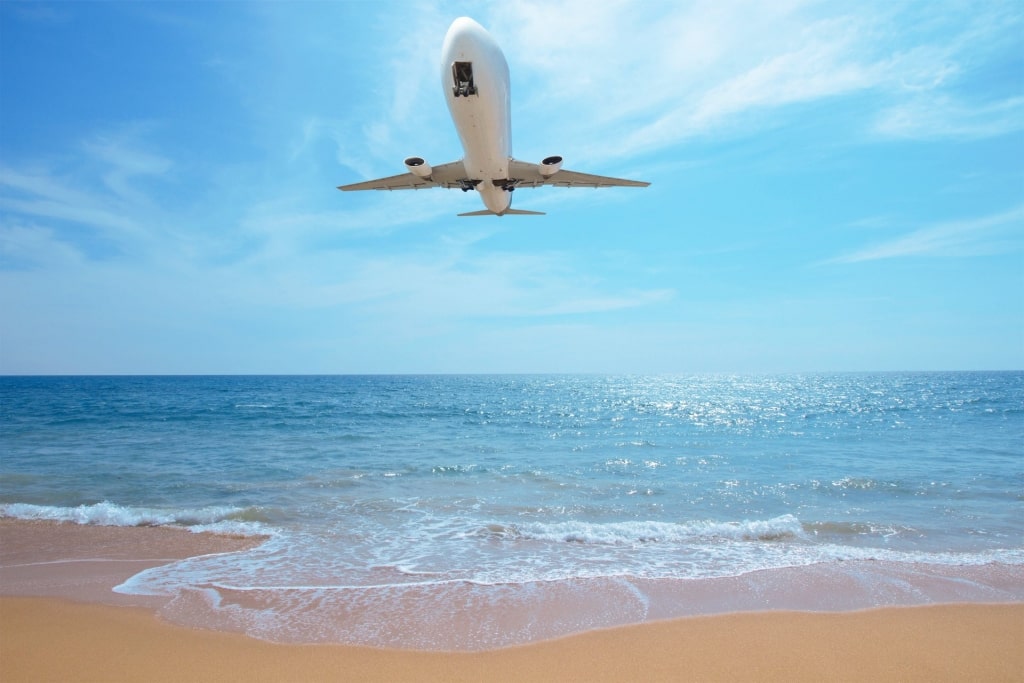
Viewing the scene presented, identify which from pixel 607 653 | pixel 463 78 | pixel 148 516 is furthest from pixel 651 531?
pixel 148 516

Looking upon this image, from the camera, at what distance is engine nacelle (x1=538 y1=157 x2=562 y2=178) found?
13812 mm

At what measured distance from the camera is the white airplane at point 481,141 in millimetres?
10508

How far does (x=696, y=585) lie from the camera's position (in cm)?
851

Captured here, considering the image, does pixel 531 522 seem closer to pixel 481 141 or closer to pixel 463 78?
pixel 481 141

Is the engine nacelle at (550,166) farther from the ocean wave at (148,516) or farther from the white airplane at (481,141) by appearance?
the ocean wave at (148,516)

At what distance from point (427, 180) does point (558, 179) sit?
149 inches

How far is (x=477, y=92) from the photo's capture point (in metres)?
10.8

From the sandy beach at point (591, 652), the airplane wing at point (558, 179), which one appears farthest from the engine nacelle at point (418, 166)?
the sandy beach at point (591, 652)

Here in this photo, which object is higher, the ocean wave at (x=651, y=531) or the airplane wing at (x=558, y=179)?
the airplane wing at (x=558, y=179)

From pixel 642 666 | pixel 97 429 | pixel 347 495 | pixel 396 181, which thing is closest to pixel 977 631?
pixel 642 666

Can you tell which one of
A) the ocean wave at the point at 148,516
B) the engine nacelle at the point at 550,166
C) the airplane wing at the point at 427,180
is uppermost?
the airplane wing at the point at 427,180

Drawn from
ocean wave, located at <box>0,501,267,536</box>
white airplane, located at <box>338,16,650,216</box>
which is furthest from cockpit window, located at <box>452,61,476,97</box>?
ocean wave, located at <box>0,501,267,536</box>

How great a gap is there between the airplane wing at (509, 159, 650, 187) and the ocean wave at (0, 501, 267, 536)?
35.6ft

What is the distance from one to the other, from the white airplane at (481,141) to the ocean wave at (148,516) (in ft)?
30.3
